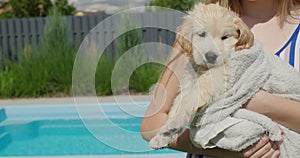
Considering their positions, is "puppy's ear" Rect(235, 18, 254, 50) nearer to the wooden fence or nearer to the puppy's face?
the puppy's face

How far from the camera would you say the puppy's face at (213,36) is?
1642mm

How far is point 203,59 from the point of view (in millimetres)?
1646

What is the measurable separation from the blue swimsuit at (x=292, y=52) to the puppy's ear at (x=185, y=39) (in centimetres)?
43

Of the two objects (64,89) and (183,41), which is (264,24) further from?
(64,89)

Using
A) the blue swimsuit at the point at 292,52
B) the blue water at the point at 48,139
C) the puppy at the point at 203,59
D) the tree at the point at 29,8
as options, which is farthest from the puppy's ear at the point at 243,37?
the tree at the point at 29,8

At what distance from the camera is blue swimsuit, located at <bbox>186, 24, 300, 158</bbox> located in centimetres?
189

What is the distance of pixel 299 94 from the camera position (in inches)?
72.1

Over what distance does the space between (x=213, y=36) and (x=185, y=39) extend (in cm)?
12

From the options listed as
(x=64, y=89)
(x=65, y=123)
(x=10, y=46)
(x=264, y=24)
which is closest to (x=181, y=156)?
(x=264, y=24)

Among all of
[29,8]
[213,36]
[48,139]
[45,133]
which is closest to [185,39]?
[213,36]

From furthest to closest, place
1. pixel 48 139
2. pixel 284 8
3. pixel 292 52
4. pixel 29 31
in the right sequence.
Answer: pixel 29 31 → pixel 48 139 → pixel 284 8 → pixel 292 52

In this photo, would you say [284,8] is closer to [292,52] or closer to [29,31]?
[292,52]

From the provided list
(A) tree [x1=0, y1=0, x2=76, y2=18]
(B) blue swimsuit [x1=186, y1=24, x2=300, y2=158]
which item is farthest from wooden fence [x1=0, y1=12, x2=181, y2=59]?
(B) blue swimsuit [x1=186, y1=24, x2=300, y2=158]

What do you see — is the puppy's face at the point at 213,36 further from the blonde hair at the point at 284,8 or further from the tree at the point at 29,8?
the tree at the point at 29,8
